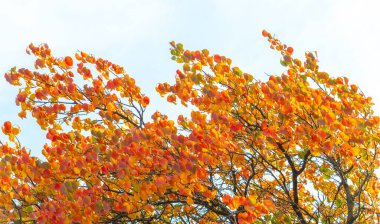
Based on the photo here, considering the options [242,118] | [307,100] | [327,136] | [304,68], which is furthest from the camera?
[242,118]

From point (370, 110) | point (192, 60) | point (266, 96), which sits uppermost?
point (192, 60)

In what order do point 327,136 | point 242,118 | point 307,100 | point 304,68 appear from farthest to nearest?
point 242,118, point 304,68, point 307,100, point 327,136

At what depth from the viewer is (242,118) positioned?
8633 millimetres

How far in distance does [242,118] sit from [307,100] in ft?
4.77

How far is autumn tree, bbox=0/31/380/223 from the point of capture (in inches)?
280

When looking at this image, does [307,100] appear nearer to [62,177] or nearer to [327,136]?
[327,136]

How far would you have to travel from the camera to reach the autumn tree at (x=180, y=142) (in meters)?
7.11

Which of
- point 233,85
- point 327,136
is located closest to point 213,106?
Result: point 233,85

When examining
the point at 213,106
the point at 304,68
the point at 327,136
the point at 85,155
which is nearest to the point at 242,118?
the point at 213,106

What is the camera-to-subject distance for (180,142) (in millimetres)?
7066

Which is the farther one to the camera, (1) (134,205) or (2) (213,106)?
(2) (213,106)

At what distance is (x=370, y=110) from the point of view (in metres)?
7.68

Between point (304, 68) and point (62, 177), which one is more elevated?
point (304, 68)

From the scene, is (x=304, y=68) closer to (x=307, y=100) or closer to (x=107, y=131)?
(x=307, y=100)
